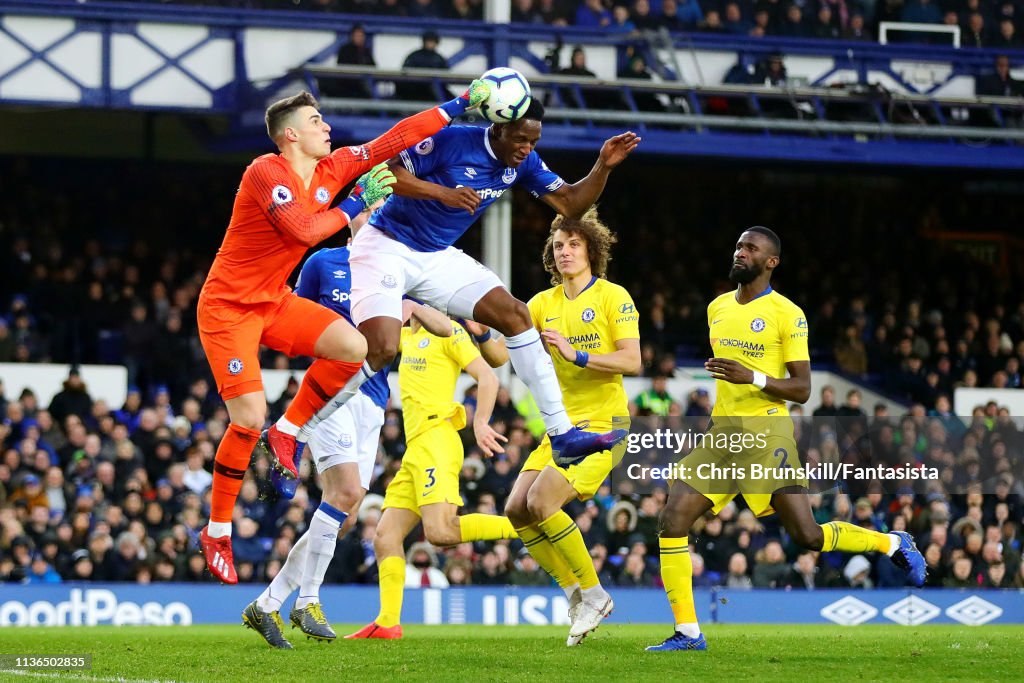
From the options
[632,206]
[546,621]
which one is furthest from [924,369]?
[546,621]

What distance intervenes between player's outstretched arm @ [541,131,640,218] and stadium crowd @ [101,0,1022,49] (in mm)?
12185

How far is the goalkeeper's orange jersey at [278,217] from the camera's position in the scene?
9.77 m

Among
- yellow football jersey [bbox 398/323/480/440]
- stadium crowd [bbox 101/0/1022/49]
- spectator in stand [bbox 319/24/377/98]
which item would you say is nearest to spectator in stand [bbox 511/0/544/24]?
stadium crowd [bbox 101/0/1022/49]

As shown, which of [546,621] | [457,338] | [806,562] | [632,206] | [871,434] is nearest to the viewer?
[457,338]

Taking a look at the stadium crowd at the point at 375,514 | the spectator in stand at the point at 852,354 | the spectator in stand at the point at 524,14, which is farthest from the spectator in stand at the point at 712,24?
the stadium crowd at the point at 375,514

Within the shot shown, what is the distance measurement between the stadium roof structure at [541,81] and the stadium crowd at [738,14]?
911mm

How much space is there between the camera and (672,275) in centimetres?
2584

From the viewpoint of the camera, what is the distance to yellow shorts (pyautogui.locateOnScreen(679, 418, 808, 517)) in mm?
10844

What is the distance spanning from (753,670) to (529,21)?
16187mm

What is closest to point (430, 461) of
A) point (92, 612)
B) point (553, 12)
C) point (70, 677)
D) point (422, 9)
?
point (70, 677)

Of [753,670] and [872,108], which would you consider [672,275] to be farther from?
[753,670]

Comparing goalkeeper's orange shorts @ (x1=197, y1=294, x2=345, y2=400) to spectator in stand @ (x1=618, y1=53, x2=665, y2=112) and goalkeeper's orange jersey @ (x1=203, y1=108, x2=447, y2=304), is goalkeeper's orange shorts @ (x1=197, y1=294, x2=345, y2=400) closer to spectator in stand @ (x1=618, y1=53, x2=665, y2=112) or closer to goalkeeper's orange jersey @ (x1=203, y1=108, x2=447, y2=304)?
goalkeeper's orange jersey @ (x1=203, y1=108, x2=447, y2=304)

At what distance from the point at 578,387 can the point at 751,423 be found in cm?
126

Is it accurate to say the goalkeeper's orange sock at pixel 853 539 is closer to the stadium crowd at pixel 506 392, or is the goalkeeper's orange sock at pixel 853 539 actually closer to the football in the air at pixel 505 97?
the football in the air at pixel 505 97
